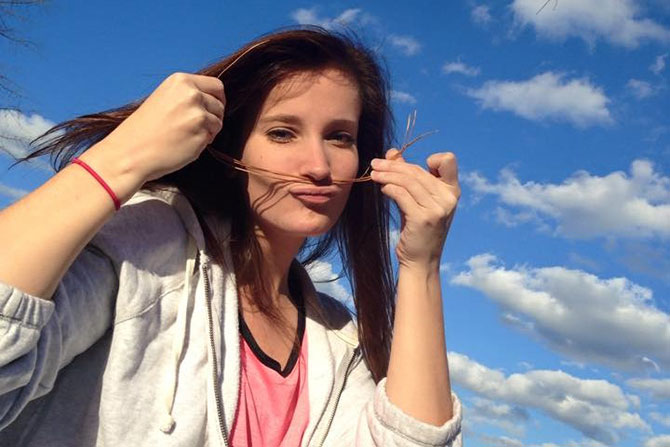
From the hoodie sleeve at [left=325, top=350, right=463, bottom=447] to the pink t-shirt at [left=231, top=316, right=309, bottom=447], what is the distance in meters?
0.13

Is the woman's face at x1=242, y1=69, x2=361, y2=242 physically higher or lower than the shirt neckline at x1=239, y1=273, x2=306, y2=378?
higher

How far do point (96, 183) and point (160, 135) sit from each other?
0.65 feet

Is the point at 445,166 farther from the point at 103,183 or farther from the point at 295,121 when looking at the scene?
the point at 103,183

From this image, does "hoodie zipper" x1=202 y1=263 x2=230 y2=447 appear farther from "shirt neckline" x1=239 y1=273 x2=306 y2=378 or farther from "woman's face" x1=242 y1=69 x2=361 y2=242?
"woman's face" x1=242 y1=69 x2=361 y2=242

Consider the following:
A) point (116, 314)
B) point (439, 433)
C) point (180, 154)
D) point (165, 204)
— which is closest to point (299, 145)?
point (165, 204)

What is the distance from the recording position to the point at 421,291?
243 cm

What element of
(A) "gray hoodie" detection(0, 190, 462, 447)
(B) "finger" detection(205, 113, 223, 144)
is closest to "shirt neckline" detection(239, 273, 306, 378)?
(A) "gray hoodie" detection(0, 190, 462, 447)

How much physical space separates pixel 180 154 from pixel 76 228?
0.33m

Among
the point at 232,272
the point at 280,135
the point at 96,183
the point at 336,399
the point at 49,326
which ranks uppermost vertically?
the point at 280,135

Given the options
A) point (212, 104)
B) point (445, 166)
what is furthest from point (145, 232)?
point (445, 166)

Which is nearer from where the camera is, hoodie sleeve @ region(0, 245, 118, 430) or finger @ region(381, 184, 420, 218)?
hoodie sleeve @ region(0, 245, 118, 430)

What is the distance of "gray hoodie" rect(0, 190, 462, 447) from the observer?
1.84m

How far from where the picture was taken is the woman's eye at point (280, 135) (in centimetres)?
253

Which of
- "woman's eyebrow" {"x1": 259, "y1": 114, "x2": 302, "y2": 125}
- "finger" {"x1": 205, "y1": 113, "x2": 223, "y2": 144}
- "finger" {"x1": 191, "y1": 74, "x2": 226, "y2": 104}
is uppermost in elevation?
"woman's eyebrow" {"x1": 259, "y1": 114, "x2": 302, "y2": 125}
